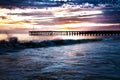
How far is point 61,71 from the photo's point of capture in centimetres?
1725

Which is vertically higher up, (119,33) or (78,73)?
(78,73)

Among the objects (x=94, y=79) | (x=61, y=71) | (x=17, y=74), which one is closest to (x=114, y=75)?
(x=94, y=79)

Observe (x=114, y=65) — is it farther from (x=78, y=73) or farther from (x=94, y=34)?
(x=94, y=34)

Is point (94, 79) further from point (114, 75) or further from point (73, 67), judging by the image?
point (73, 67)

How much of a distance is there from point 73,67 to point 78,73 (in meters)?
2.12

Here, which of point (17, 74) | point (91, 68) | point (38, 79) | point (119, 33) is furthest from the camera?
point (119, 33)

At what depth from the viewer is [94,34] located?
93188mm

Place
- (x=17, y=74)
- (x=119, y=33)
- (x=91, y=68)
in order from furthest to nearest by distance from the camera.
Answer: (x=119, y=33) → (x=91, y=68) → (x=17, y=74)

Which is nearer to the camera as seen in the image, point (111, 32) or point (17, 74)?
point (17, 74)

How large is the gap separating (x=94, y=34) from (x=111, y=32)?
21.2 feet

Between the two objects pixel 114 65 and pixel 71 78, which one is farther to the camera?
pixel 114 65

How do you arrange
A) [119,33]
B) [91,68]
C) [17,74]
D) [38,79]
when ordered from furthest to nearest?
[119,33], [91,68], [17,74], [38,79]

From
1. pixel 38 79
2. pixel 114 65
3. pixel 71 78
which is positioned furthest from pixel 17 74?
pixel 114 65

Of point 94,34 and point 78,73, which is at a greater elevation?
point 78,73
